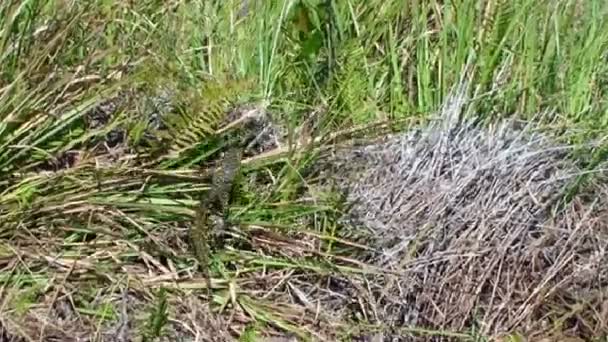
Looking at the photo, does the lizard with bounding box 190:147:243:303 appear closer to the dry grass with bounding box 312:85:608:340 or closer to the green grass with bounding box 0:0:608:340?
the green grass with bounding box 0:0:608:340

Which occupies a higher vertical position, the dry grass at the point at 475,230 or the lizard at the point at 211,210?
the lizard at the point at 211,210

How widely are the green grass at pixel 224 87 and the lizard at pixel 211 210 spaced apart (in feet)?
0.14

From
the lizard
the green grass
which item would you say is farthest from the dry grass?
the lizard

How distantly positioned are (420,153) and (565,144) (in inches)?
14.7

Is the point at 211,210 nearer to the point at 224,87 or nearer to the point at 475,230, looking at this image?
the point at 224,87

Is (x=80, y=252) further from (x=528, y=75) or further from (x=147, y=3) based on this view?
(x=528, y=75)

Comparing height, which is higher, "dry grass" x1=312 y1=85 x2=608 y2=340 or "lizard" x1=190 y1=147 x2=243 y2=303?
"lizard" x1=190 y1=147 x2=243 y2=303

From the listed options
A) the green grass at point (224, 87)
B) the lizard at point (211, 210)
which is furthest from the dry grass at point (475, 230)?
the lizard at point (211, 210)

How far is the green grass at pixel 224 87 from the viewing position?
2682 millimetres

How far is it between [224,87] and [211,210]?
301 millimetres

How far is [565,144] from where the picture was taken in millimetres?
2943

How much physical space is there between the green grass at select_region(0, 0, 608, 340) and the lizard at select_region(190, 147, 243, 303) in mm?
44

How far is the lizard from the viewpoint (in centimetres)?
266

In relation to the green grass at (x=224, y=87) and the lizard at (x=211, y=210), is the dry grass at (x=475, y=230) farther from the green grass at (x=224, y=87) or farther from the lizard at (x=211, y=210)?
the lizard at (x=211, y=210)
